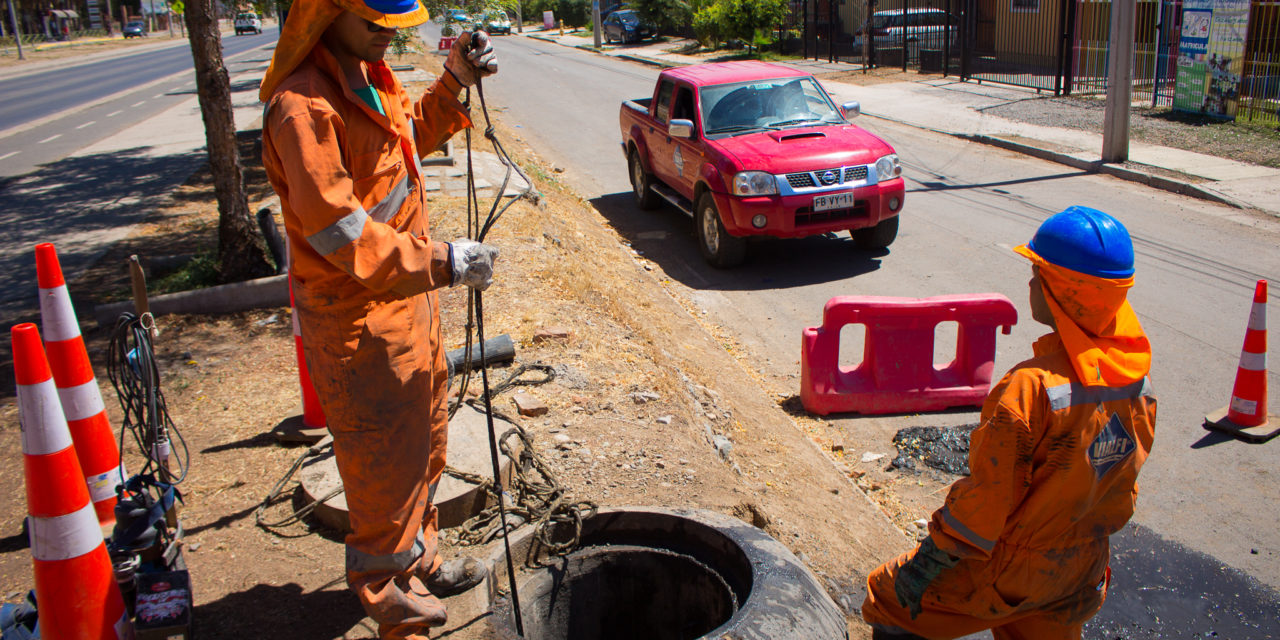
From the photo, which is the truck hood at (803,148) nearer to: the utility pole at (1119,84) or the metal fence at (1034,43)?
the utility pole at (1119,84)

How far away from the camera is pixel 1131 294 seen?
24.5ft

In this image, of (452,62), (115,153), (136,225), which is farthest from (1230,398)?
(115,153)

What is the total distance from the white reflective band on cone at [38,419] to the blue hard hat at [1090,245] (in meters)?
2.81

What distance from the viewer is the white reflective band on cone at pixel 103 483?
3.47 metres

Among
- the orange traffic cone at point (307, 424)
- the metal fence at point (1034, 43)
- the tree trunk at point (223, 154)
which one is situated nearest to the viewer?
the orange traffic cone at point (307, 424)

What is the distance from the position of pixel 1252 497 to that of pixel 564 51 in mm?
37708

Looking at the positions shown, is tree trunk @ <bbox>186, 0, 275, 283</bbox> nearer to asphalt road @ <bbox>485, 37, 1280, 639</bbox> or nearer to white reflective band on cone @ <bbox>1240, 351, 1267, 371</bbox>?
asphalt road @ <bbox>485, 37, 1280, 639</bbox>

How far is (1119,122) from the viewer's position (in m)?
12.3

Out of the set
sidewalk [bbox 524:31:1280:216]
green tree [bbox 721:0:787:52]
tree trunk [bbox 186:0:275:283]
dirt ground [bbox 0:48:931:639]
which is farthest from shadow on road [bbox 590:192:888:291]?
green tree [bbox 721:0:787:52]

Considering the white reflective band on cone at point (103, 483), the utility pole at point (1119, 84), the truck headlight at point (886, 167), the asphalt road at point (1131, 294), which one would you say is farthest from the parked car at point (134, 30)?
the white reflective band on cone at point (103, 483)

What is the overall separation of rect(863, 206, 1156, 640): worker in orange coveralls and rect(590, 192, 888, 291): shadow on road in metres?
5.84

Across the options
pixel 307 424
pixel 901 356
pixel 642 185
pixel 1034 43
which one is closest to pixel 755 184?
pixel 901 356

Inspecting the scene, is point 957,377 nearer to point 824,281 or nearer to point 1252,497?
point 1252,497

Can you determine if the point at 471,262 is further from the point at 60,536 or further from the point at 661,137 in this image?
the point at 661,137
